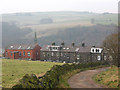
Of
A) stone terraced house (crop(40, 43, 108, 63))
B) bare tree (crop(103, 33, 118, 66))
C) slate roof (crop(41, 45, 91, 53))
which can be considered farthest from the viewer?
slate roof (crop(41, 45, 91, 53))

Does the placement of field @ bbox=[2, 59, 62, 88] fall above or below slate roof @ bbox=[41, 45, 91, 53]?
below

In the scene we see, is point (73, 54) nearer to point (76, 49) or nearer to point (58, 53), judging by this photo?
point (76, 49)

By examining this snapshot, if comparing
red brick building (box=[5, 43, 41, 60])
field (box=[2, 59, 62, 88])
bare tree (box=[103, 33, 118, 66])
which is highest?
bare tree (box=[103, 33, 118, 66])

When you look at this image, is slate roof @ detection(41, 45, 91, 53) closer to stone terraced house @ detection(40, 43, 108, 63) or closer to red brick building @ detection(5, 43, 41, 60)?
stone terraced house @ detection(40, 43, 108, 63)

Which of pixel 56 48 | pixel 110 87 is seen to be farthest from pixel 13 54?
pixel 110 87

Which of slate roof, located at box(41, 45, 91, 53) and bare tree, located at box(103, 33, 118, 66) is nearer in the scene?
bare tree, located at box(103, 33, 118, 66)

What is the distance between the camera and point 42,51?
3312 inches

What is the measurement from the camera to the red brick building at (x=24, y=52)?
3447 inches

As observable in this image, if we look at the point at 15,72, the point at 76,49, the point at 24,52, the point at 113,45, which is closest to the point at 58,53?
the point at 76,49

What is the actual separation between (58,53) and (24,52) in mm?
18853

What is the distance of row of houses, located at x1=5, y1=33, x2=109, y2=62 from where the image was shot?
233ft

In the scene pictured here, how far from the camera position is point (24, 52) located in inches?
3514

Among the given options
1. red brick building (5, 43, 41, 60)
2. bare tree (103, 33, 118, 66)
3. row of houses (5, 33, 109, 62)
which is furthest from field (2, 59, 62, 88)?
red brick building (5, 43, 41, 60)

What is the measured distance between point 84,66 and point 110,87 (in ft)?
69.6
